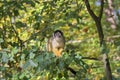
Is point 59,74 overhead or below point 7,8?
below

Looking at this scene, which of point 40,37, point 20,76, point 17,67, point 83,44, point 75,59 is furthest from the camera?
point 83,44

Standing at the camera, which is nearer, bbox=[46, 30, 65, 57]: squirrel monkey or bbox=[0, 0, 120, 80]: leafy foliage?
bbox=[0, 0, 120, 80]: leafy foliage

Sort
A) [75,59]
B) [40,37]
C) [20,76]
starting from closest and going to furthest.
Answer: [75,59] < [20,76] < [40,37]

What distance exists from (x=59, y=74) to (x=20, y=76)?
40 centimetres

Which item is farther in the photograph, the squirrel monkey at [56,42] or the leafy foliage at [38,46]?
the squirrel monkey at [56,42]

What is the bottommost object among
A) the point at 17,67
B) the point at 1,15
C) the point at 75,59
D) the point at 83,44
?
the point at 83,44

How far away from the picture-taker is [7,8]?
4.57 m

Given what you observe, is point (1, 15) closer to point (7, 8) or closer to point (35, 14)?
point (7, 8)

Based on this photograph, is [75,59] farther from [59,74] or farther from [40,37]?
[40,37]

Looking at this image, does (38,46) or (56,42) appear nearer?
(38,46)

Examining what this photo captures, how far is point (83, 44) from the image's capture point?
9.24m

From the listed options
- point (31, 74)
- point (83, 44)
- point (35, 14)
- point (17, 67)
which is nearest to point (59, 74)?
point (31, 74)

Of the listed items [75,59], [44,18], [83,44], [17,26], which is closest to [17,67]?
[17,26]

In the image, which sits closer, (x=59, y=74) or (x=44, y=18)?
(x=59, y=74)
